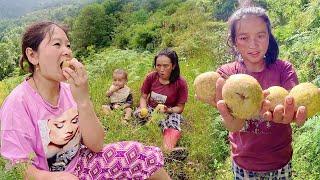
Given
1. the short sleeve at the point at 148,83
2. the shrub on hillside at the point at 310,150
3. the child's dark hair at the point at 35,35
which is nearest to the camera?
the child's dark hair at the point at 35,35

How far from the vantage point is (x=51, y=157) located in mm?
2602

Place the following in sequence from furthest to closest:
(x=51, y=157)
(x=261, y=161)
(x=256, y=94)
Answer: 1. (x=51, y=157)
2. (x=261, y=161)
3. (x=256, y=94)

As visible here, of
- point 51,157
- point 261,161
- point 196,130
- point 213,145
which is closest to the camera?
point 261,161

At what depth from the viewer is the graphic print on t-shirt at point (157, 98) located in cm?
517

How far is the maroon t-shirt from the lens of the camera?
5137mm

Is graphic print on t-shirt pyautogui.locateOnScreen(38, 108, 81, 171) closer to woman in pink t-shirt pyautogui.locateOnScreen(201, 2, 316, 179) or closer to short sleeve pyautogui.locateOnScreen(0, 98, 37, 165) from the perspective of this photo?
short sleeve pyautogui.locateOnScreen(0, 98, 37, 165)

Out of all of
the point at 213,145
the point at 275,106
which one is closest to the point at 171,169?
the point at 213,145

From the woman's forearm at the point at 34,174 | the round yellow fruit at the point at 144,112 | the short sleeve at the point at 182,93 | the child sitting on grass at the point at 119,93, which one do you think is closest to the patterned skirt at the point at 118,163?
the woman's forearm at the point at 34,174

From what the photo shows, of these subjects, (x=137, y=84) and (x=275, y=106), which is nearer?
(x=275, y=106)

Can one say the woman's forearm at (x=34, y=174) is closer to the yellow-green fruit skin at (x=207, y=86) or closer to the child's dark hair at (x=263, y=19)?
the yellow-green fruit skin at (x=207, y=86)

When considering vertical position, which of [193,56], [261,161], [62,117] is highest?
[62,117]

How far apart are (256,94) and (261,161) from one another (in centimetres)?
62

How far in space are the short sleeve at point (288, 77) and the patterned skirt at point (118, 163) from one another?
37.3 inches

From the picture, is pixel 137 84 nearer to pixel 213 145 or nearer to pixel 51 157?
pixel 213 145
